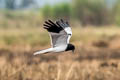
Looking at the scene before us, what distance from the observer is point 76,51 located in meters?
13.8

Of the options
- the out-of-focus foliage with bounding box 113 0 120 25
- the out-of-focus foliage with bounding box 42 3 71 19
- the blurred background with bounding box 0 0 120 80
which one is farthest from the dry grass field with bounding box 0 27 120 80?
the out-of-focus foliage with bounding box 42 3 71 19

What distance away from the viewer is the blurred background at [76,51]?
656 cm

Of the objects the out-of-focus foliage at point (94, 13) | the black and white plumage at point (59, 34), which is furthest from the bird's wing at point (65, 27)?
the out-of-focus foliage at point (94, 13)

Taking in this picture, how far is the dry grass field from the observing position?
6.42 metres

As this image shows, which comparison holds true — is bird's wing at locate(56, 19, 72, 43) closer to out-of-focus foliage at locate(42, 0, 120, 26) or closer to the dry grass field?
the dry grass field

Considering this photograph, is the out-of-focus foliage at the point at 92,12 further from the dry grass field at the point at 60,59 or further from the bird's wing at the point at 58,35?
the bird's wing at the point at 58,35

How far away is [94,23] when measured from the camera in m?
39.7

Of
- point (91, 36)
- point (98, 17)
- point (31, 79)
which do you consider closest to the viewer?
point (31, 79)

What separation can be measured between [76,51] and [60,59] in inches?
117

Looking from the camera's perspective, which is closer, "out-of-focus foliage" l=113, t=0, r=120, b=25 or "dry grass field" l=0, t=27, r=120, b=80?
"dry grass field" l=0, t=27, r=120, b=80

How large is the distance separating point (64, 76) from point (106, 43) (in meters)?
11.5

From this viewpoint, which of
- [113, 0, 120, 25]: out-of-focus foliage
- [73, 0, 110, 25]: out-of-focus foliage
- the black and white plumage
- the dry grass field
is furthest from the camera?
[73, 0, 110, 25]: out-of-focus foliage

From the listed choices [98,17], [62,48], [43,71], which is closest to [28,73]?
[43,71]

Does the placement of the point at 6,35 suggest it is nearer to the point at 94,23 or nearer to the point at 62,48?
the point at 62,48
